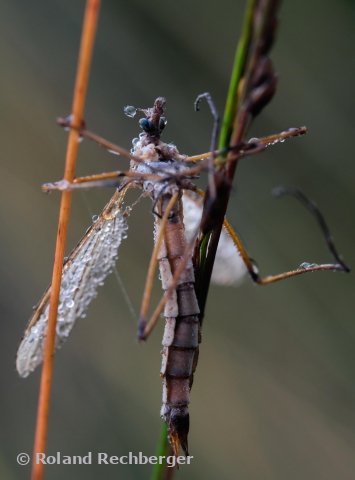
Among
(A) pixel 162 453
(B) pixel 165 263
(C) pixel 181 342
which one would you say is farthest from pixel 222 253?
(A) pixel 162 453

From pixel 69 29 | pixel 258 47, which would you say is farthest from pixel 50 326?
pixel 69 29

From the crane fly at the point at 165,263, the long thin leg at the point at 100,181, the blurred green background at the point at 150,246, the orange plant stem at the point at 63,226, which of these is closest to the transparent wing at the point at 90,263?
the crane fly at the point at 165,263

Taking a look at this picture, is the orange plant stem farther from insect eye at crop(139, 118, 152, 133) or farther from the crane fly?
insect eye at crop(139, 118, 152, 133)

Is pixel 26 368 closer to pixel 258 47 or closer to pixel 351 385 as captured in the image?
pixel 258 47

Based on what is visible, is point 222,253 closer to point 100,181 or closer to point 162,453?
point 100,181

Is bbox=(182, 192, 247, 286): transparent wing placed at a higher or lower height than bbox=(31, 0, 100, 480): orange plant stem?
higher

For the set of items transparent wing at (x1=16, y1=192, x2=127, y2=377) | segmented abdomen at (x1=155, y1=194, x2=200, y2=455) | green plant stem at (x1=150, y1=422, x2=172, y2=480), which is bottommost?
green plant stem at (x1=150, y1=422, x2=172, y2=480)

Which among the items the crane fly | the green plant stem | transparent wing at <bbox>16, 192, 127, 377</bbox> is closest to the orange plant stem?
the crane fly

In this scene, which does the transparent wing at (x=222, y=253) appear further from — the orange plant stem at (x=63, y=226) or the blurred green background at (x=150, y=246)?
the blurred green background at (x=150, y=246)
